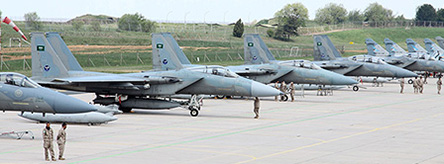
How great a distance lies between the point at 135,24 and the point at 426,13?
79.7m

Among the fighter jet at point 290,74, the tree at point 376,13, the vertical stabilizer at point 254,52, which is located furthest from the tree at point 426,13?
the fighter jet at point 290,74

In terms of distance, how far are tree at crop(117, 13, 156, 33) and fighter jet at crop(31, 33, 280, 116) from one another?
72.3 meters

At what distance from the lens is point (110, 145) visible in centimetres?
1822

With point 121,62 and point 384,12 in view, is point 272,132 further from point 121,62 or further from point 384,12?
point 384,12

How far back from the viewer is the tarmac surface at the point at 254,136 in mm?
16422

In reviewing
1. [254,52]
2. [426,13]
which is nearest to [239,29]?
[254,52]

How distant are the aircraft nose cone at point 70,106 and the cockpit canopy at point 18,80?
1.04 m

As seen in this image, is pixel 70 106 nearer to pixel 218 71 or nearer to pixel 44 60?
pixel 44 60

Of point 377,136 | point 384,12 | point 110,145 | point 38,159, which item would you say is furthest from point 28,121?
point 384,12

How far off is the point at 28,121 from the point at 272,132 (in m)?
8.87

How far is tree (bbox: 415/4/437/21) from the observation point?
15400 centimetres

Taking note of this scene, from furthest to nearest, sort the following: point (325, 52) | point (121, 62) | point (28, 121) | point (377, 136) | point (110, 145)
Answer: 1. point (121, 62)
2. point (325, 52)
3. point (28, 121)
4. point (377, 136)
5. point (110, 145)

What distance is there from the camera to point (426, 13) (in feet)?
509

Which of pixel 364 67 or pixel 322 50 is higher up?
pixel 322 50
